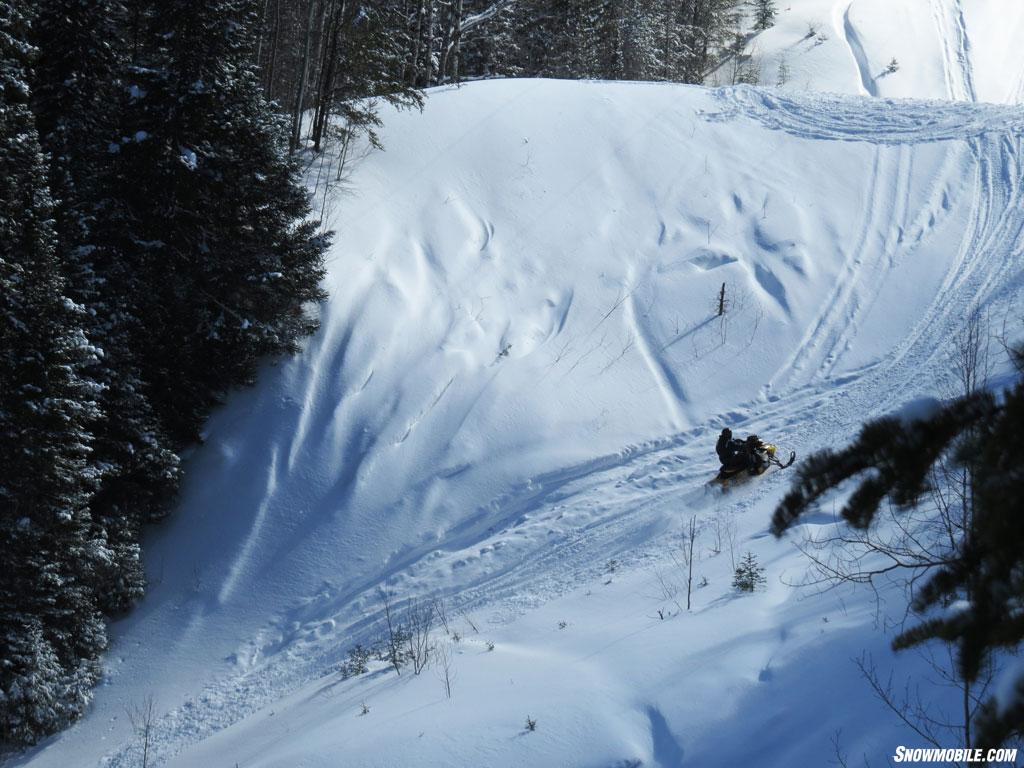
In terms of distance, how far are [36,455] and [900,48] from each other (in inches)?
2031

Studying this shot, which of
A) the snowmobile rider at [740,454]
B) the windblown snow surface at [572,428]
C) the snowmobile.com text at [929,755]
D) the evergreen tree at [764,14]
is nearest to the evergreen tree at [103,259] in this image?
the windblown snow surface at [572,428]

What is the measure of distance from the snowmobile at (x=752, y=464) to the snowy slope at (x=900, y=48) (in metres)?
36.2

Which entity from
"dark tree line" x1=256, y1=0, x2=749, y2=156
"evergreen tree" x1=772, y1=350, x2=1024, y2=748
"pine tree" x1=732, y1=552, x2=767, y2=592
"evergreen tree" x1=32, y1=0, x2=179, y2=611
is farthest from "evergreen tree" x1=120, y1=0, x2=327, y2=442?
"evergreen tree" x1=772, y1=350, x2=1024, y2=748

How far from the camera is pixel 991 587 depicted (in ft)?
8.93

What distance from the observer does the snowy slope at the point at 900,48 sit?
148 feet

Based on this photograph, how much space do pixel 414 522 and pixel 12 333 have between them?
6.72 m

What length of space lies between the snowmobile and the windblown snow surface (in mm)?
253

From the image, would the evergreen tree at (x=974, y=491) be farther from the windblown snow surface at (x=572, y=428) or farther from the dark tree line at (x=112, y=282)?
the dark tree line at (x=112, y=282)

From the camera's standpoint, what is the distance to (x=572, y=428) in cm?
1503

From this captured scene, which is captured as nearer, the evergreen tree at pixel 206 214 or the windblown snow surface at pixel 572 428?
the windblown snow surface at pixel 572 428

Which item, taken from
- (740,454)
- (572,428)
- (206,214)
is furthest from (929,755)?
(206,214)

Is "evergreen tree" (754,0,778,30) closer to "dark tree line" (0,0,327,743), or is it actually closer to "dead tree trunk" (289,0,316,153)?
"dead tree trunk" (289,0,316,153)

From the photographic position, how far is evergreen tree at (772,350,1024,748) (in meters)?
2.50

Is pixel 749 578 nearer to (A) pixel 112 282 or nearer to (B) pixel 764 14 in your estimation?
(A) pixel 112 282
